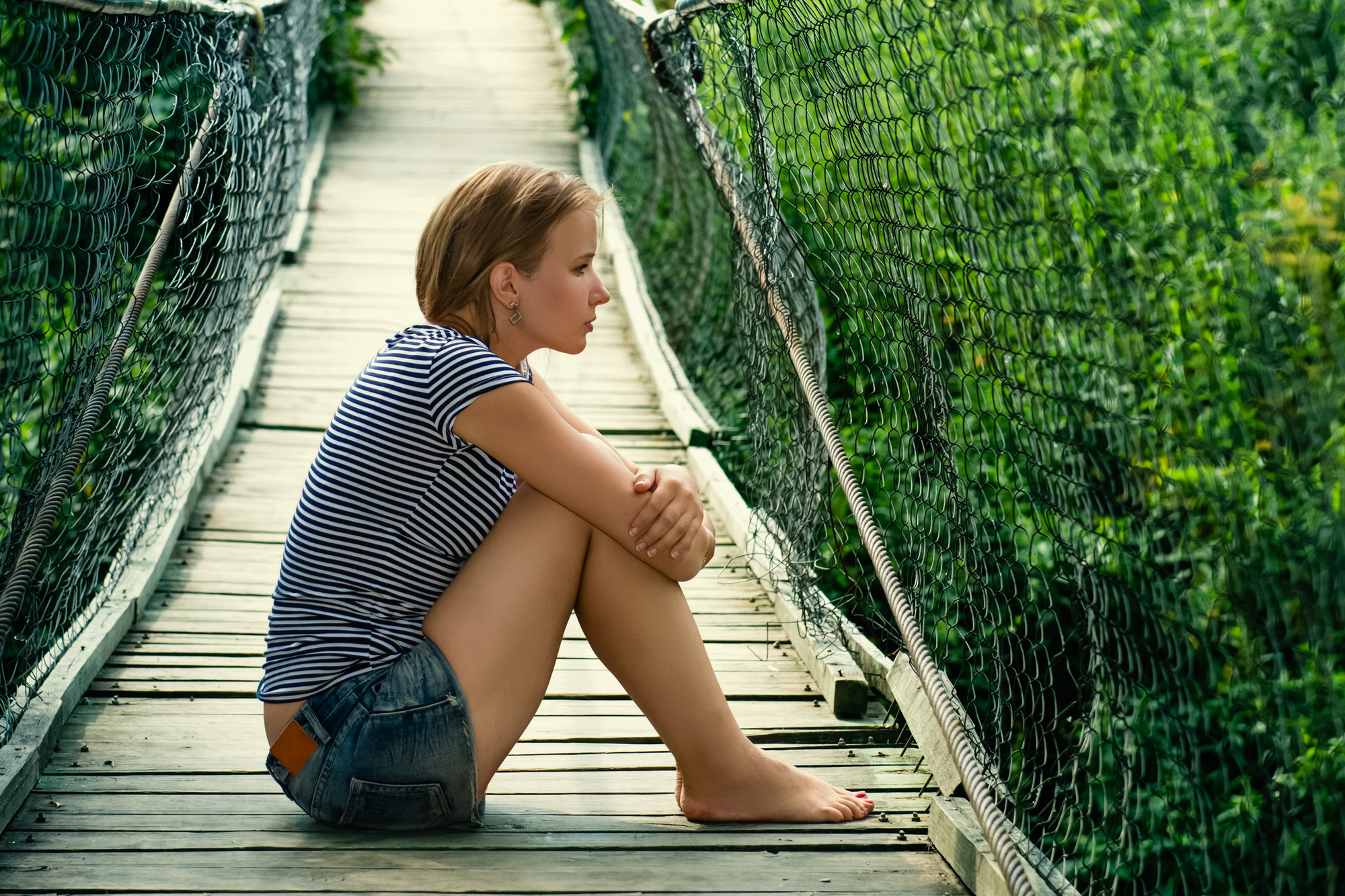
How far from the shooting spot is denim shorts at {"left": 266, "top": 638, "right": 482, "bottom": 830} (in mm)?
1661

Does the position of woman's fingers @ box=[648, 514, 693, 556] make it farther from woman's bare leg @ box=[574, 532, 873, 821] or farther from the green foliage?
the green foliage

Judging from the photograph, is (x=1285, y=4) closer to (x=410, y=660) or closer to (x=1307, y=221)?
Result: (x=1307, y=221)

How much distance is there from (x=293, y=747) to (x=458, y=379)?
0.55 m

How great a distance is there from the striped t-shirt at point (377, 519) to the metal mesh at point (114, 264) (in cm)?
45

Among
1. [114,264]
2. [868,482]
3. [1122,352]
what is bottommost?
[868,482]

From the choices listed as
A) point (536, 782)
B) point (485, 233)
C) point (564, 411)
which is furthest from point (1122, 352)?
point (536, 782)

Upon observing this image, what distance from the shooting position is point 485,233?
5.99ft

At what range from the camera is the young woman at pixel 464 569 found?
1694 mm

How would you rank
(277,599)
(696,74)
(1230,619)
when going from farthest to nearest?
(696,74) < (277,599) < (1230,619)

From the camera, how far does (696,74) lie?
317 cm

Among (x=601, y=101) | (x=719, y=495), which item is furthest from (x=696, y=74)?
(x=601, y=101)

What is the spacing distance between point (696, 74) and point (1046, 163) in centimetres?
125

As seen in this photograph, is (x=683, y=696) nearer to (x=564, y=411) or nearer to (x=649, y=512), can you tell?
(x=649, y=512)

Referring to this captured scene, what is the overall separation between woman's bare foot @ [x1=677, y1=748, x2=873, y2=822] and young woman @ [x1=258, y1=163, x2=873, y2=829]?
54 millimetres
